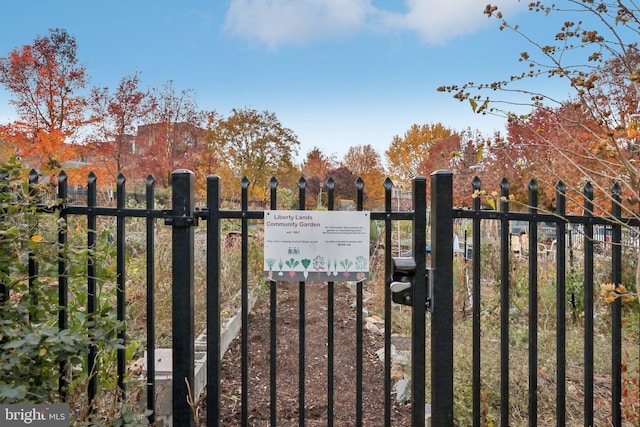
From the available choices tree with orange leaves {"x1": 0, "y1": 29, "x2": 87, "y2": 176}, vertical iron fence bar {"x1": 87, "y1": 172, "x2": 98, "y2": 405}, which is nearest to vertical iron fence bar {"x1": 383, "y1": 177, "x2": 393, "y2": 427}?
vertical iron fence bar {"x1": 87, "y1": 172, "x2": 98, "y2": 405}

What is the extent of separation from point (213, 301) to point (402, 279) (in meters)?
1.02

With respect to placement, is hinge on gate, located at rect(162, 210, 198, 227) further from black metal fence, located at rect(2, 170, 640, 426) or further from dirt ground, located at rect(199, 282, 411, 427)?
dirt ground, located at rect(199, 282, 411, 427)

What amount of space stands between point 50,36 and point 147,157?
6110mm

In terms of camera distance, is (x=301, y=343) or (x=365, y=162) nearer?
(x=301, y=343)

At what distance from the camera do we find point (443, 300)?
2.02 metres

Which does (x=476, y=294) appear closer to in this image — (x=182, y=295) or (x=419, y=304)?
(x=419, y=304)

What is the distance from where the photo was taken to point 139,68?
18.3 metres

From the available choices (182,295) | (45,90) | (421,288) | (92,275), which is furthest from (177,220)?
(45,90)

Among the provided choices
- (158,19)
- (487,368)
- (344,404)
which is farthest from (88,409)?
(158,19)

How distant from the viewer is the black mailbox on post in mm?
1996

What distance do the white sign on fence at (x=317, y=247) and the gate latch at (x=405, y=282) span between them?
0.16m

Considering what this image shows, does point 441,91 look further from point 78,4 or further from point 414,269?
point 78,4

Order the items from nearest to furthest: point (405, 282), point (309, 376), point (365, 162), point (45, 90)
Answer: point (405, 282)
point (309, 376)
point (45, 90)
point (365, 162)

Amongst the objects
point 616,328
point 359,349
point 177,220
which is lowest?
point 359,349
